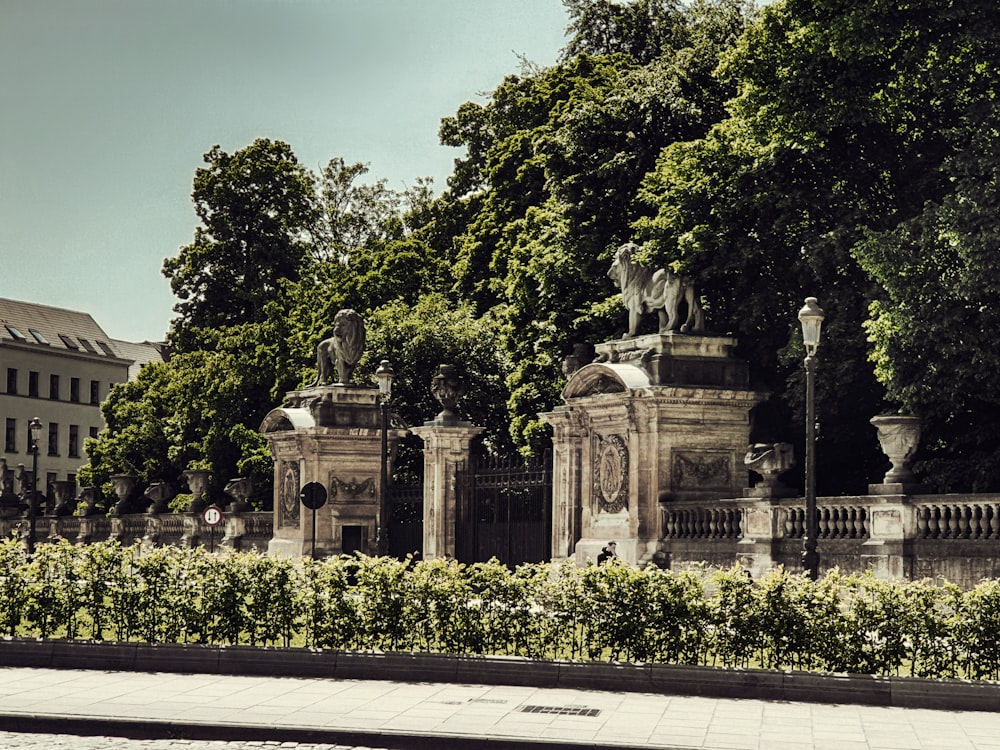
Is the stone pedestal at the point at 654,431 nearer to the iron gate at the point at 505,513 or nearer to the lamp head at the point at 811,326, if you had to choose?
the iron gate at the point at 505,513

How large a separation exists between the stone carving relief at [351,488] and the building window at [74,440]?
60.0 metres

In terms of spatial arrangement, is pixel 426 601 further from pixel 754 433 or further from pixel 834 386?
pixel 754 433

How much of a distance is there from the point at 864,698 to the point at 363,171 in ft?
167

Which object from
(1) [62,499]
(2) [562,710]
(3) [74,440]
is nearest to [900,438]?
(2) [562,710]

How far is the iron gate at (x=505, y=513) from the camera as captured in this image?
30172mm

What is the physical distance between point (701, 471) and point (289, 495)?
12.1 meters

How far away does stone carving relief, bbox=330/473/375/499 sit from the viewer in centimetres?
3503

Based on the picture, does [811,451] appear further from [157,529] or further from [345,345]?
[157,529]

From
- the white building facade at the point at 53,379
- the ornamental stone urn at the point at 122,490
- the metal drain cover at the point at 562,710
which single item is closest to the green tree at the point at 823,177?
the metal drain cover at the point at 562,710

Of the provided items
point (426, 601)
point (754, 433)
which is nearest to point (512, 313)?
point (754, 433)

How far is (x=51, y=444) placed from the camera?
90.0 metres

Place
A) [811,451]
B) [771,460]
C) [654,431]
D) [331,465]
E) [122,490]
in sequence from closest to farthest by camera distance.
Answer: [811,451]
[771,460]
[654,431]
[331,465]
[122,490]

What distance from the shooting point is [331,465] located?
35.0 meters

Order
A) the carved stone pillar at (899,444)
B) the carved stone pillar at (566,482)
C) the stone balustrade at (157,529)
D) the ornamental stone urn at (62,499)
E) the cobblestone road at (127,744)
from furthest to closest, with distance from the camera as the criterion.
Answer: the ornamental stone urn at (62,499)
the stone balustrade at (157,529)
the carved stone pillar at (566,482)
the carved stone pillar at (899,444)
the cobblestone road at (127,744)
